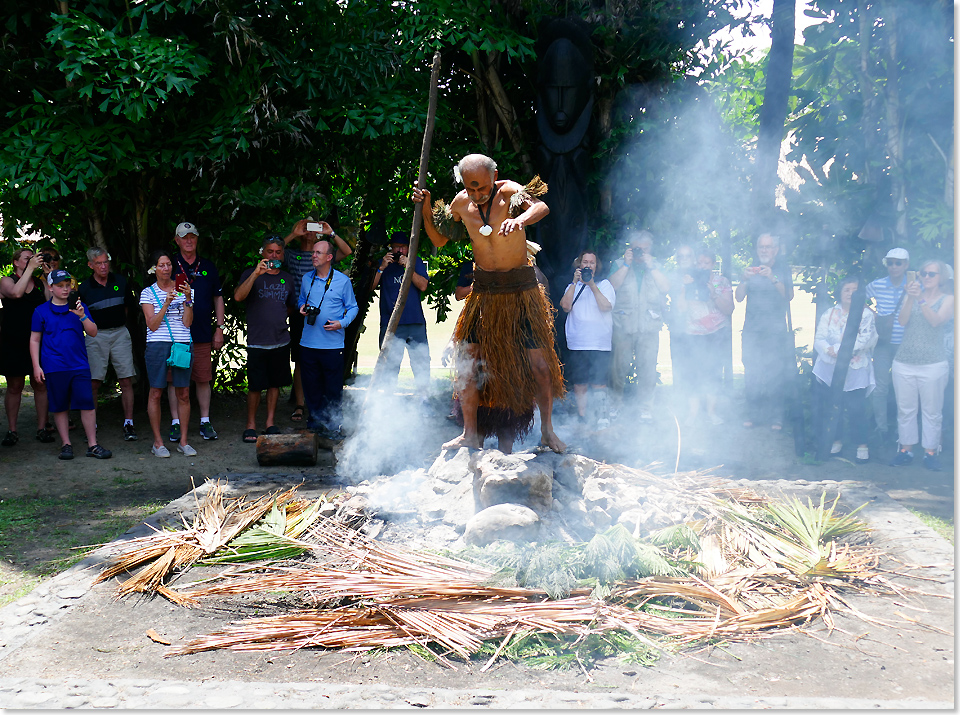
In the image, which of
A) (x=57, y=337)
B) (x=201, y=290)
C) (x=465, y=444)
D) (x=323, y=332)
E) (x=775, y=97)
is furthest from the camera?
(x=775, y=97)

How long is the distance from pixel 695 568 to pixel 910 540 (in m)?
1.41

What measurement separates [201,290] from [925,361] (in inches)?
244

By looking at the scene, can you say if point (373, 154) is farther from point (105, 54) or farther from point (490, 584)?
point (490, 584)

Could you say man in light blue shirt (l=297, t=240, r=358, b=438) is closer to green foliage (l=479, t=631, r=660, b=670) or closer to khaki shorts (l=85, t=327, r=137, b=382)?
khaki shorts (l=85, t=327, r=137, b=382)

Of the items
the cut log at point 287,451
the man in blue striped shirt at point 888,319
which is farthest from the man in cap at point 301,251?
the man in blue striped shirt at point 888,319

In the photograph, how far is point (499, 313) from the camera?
15.6ft

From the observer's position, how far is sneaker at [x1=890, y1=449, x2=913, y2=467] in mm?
6297

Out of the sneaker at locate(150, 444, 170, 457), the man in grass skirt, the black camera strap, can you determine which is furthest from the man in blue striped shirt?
the sneaker at locate(150, 444, 170, 457)

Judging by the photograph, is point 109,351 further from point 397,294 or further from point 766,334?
point 766,334

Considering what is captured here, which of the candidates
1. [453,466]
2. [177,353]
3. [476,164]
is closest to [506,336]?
[453,466]

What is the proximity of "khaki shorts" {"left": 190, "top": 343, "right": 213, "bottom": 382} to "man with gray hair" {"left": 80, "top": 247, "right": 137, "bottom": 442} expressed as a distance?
23.0 inches

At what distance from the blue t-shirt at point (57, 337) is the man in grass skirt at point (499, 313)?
3524 millimetres

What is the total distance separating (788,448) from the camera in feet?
22.4

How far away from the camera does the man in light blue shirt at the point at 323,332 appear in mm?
6965
